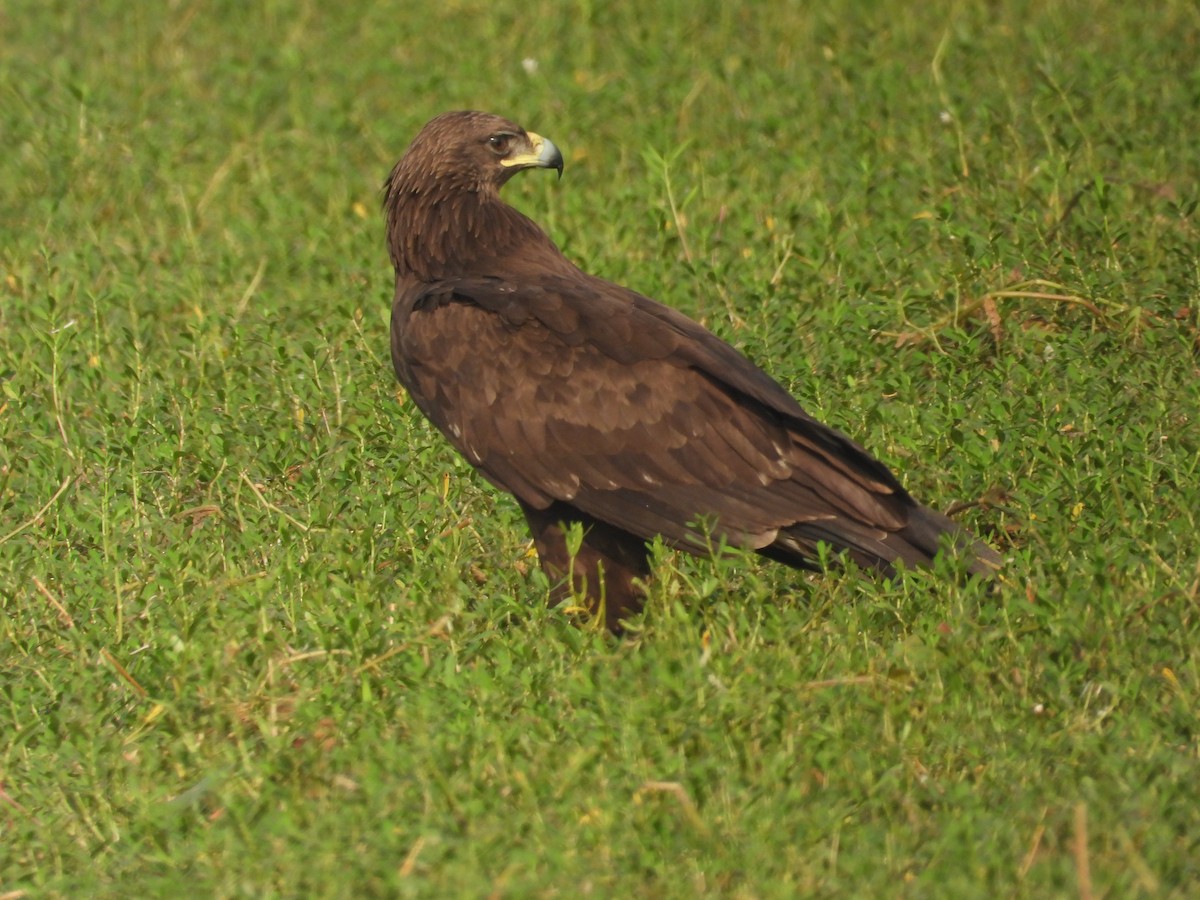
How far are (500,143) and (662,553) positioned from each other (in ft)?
5.94

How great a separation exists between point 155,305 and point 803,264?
2.65 meters

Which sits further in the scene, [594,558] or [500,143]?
[500,143]

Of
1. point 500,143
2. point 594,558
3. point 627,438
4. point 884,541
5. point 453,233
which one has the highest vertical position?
point 500,143

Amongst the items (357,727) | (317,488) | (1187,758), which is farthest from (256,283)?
(1187,758)

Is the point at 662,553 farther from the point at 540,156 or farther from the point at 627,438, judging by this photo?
the point at 540,156

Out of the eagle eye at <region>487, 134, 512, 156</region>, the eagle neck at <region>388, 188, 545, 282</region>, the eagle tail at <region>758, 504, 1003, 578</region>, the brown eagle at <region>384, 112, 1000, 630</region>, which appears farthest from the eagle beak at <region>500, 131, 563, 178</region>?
the eagle tail at <region>758, 504, 1003, 578</region>

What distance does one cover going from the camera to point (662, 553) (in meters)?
5.36

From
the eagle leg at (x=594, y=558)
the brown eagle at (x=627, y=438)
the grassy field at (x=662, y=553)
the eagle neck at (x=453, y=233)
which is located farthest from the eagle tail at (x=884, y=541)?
the eagle neck at (x=453, y=233)

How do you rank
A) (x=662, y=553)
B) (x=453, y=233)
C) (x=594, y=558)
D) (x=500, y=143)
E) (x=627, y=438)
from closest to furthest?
1. (x=662, y=553)
2. (x=627, y=438)
3. (x=594, y=558)
4. (x=453, y=233)
5. (x=500, y=143)

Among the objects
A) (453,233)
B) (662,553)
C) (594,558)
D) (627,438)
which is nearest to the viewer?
(662,553)

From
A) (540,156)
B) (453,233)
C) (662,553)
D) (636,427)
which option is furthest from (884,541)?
(540,156)

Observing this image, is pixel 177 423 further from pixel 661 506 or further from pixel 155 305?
pixel 661 506

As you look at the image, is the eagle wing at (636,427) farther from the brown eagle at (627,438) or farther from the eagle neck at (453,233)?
the eagle neck at (453,233)

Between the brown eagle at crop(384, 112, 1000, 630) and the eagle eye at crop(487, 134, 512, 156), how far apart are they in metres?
0.69
